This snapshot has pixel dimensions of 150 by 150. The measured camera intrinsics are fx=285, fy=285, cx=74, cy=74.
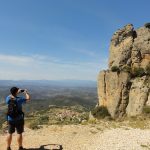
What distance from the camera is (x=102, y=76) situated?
48.9m

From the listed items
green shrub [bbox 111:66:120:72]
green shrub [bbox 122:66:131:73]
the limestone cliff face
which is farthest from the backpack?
green shrub [bbox 111:66:120:72]

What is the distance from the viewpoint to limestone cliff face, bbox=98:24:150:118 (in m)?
41.2

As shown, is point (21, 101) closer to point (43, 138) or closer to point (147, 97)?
point (43, 138)

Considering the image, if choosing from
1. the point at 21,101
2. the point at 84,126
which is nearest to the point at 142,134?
the point at 84,126

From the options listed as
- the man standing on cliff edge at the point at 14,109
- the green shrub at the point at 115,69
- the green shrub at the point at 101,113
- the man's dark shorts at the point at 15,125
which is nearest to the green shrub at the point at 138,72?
the green shrub at the point at 115,69

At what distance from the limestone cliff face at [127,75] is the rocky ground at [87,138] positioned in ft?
49.1

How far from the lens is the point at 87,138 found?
70.6ft

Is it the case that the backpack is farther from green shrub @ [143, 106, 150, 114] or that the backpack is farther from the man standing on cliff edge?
green shrub @ [143, 106, 150, 114]

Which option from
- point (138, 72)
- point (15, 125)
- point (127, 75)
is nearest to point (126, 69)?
point (127, 75)

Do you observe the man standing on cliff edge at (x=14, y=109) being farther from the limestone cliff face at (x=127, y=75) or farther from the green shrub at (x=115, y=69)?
the green shrub at (x=115, y=69)

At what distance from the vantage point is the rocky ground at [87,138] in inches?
747

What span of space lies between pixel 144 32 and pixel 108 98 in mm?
14134

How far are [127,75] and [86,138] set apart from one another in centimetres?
2460

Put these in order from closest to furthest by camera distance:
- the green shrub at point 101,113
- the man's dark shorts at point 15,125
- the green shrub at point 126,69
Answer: the man's dark shorts at point 15,125 < the green shrub at point 101,113 < the green shrub at point 126,69
